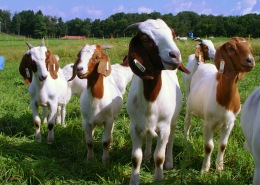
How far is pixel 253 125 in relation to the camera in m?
2.83

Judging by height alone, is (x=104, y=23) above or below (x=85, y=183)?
above

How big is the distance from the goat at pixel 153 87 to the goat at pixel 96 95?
663mm

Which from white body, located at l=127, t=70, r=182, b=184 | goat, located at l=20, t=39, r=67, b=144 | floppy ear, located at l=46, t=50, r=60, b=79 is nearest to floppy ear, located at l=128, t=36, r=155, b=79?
white body, located at l=127, t=70, r=182, b=184

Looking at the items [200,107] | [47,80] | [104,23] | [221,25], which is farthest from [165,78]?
[104,23]

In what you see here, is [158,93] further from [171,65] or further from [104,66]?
[104,66]

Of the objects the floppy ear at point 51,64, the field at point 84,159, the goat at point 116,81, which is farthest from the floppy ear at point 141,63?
the goat at point 116,81

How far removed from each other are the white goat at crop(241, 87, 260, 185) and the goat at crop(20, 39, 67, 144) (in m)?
3.18

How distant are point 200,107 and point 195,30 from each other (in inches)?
2792

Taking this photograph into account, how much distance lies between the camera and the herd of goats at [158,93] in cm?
324

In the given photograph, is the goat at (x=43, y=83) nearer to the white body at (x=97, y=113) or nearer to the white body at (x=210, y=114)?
the white body at (x=97, y=113)

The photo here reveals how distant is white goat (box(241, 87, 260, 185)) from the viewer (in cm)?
253

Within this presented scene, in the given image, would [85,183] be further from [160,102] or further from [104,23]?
[104,23]

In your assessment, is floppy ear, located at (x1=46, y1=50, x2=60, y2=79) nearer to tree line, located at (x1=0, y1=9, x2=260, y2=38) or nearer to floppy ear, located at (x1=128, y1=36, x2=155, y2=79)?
floppy ear, located at (x1=128, y1=36, x2=155, y2=79)

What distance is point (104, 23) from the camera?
82.4 m
